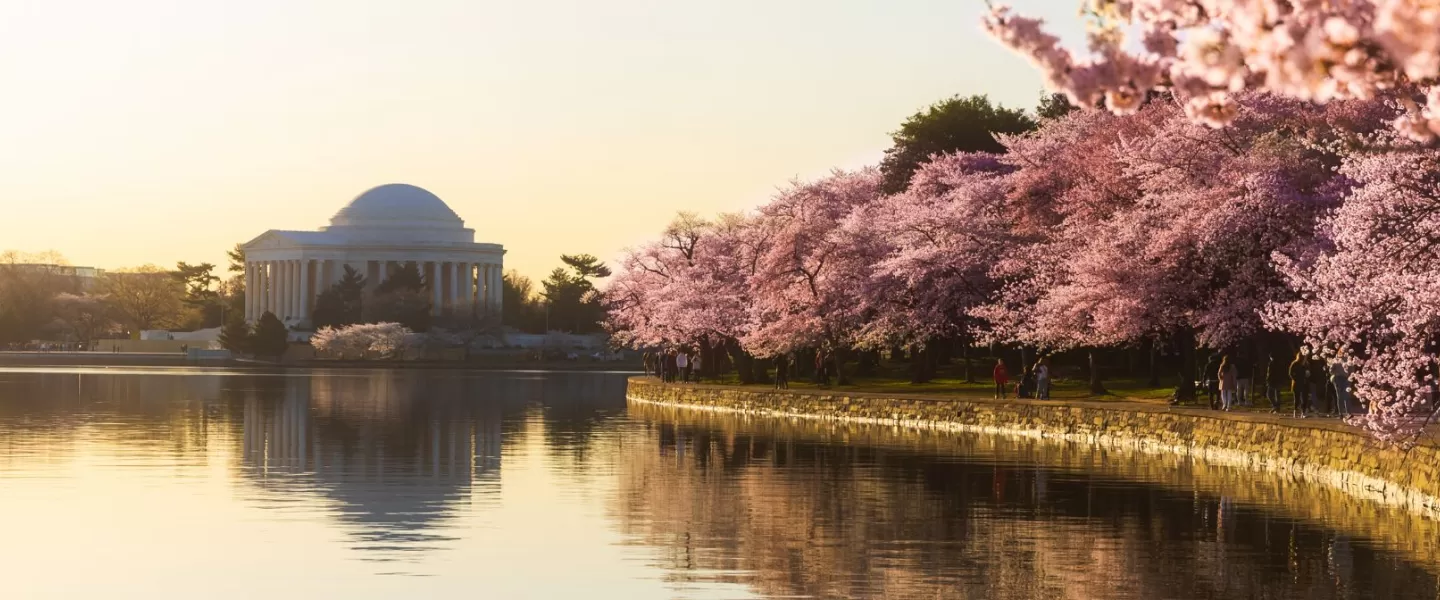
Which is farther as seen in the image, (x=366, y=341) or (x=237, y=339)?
(x=237, y=339)

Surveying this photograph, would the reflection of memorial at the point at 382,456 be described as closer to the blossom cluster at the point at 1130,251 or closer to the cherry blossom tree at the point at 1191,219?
the blossom cluster at the point at 1130,251

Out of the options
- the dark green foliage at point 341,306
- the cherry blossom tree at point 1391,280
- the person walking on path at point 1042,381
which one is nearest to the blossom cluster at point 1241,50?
the cherry blossom tree at point 1391,280

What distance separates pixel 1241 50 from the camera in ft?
24.4

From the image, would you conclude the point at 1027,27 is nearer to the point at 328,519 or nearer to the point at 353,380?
the point at 328,519

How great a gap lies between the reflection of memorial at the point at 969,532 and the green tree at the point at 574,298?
131 meters

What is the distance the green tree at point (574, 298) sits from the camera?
17012cm

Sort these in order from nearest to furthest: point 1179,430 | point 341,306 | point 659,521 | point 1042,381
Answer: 1. point 659,521
2. point 1179,430
3. point 1042,381
4. point 341,306

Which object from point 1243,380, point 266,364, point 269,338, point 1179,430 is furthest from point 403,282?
point 1179,430

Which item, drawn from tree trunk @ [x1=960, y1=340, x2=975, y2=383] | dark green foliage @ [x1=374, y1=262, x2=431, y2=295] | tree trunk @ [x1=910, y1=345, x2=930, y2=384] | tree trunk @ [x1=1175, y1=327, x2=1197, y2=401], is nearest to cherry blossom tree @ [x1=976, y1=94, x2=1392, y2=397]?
tree trunk @ [x1=1175, y1=327, x2=1197, y2=401]

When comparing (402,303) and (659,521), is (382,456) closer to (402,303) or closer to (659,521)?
(659,521)

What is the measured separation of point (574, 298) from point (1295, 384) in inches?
5404

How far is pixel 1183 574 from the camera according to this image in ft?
64.7

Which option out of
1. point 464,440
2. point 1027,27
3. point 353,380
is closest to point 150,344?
point 353,380

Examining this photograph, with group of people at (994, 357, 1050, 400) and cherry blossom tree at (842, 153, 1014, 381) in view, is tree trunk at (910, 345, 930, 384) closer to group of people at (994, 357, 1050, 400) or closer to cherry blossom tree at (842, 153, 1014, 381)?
cherry blossom tree at (842, 153, 1014, 381)
